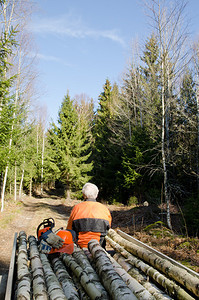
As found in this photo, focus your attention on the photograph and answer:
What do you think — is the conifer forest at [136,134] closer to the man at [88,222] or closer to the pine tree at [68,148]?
the pine tree at [68,148]

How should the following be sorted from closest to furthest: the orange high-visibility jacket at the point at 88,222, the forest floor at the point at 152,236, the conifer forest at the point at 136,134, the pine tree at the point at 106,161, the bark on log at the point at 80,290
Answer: the bark on log at the point at 80,290 < the orange high-visibility jacket at the point at 88,222 < the forest floor at the point at 152,236 < the conifer forest at the point at 136,134 < the pine tree at the point at 106,161

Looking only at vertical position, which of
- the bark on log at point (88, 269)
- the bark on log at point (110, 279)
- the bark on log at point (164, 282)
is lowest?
the bark on log at point (164, 282)

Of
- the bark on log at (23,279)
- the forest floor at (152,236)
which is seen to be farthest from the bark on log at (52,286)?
the forest floor at (152,236)

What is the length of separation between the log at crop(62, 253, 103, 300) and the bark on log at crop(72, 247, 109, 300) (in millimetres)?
59

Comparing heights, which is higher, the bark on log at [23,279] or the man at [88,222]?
the man at [88,222]

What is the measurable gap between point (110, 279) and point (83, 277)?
1.12 feet

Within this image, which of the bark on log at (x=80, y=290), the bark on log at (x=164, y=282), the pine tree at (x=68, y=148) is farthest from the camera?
the pine tree at (x=68, y=148)

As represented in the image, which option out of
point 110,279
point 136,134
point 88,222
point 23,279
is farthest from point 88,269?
point 136,134

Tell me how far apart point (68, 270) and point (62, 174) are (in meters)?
20.6

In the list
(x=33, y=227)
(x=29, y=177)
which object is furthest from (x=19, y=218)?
(x=29, y=177)

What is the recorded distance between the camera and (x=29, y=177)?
88.8 feet

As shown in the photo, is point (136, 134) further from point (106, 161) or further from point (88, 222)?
point (88, 222)

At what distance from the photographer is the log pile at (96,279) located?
2.08m

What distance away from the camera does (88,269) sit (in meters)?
2.57
